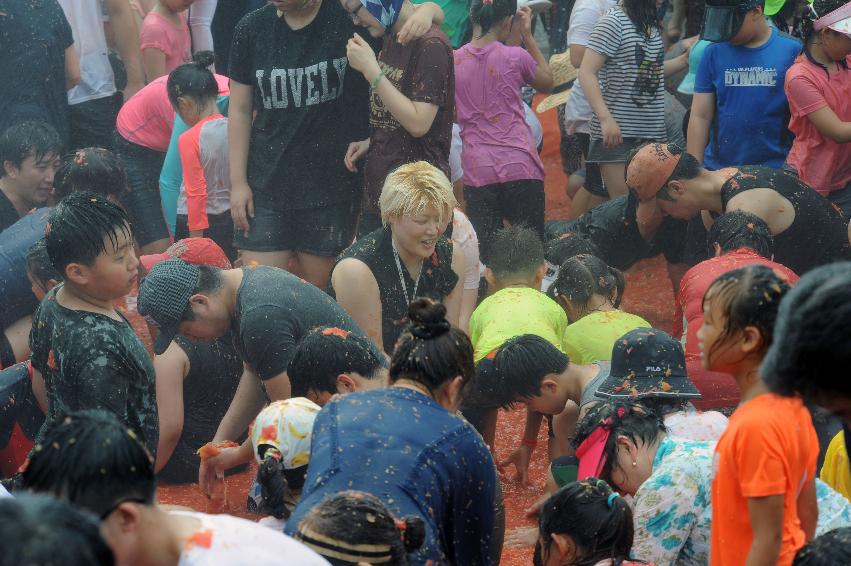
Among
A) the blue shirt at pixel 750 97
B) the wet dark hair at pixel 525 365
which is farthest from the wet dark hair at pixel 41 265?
the blue shirt at pixel 750 97

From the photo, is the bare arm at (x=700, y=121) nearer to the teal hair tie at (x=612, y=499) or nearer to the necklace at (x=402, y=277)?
the necklace at (x=402, y=277)

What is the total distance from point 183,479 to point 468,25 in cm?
365

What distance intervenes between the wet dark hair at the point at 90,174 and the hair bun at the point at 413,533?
3.61m

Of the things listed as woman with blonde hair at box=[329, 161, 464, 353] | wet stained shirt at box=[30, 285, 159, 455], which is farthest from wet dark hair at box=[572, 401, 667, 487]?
wet stained shirt at box=[30, 285, 159, 455]

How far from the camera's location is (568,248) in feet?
17.9

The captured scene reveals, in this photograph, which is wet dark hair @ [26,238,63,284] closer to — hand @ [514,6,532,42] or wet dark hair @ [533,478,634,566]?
wet dark hair @ [533,478,634,566]

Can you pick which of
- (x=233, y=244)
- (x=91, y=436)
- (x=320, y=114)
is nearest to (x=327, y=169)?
(x=320, y=114)

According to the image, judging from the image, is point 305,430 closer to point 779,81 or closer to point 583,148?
point 779,81

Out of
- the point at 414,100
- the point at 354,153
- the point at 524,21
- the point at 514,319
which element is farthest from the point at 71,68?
the point at 514,319

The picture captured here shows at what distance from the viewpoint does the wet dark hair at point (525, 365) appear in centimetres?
402

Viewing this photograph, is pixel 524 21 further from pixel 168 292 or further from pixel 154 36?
pixel 168 292

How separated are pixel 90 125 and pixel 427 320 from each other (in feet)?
15.1

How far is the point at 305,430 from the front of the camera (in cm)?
308

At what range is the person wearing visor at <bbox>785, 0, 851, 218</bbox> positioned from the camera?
17.5 feet
